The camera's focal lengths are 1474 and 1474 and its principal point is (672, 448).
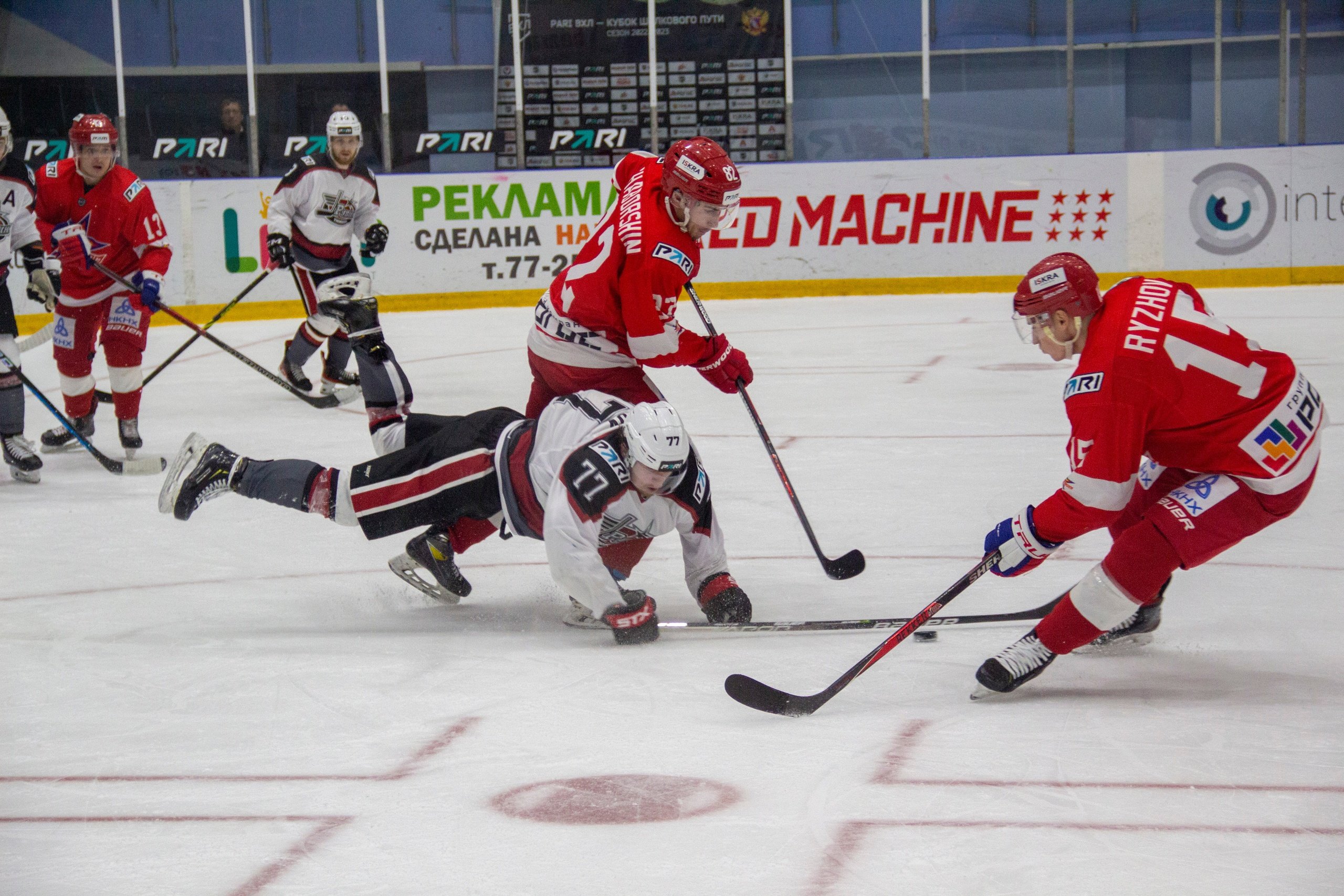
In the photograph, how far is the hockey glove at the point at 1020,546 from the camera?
8.32 ft

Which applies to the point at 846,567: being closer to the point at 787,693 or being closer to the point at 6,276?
the point at 787,693

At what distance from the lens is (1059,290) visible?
2.53m

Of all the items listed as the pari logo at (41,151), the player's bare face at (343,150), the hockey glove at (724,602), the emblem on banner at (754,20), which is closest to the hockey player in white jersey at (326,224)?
the player's bare face at (343,150)

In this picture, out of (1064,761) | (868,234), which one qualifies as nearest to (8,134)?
(1064,761)

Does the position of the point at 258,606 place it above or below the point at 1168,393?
below

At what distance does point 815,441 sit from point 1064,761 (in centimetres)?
313

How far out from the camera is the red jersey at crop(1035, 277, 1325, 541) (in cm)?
244

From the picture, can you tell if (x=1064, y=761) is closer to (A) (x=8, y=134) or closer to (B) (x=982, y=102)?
(A) (x=8, y=134)

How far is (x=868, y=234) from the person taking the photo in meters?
10.7

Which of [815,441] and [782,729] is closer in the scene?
[782,729]

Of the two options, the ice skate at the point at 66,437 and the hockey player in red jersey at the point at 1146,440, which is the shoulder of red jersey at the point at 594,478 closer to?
→ the hockey player in red jersey at the point at 1146,440

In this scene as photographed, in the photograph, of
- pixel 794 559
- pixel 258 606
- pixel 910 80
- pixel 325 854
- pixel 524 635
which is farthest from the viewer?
pixel 910 80

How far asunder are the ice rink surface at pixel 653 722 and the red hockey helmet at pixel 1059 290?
0.68 metres

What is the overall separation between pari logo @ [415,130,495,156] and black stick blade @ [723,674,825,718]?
944 centimetres
